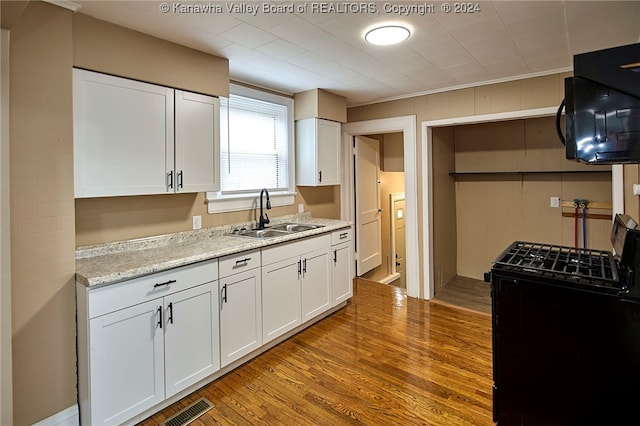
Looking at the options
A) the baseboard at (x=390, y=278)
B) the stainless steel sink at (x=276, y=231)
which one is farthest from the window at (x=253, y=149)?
the baseboard at (x=390, y=278)

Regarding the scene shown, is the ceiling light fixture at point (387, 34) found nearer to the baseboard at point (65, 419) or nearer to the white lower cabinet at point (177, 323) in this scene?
the white lower cabinet at point (177, 323)

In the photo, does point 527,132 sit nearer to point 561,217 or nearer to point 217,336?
point 561,217

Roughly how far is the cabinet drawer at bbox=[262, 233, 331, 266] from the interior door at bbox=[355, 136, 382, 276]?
61.1 inches

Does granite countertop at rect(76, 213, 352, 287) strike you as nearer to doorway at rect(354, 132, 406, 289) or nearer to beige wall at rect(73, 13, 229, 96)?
beige wall at rect(73, 13, 229, 96)

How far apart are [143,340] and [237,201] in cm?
163

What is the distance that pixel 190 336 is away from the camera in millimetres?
2318

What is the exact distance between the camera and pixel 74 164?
2066 mm

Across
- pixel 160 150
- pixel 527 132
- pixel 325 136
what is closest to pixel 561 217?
pixel 527 132

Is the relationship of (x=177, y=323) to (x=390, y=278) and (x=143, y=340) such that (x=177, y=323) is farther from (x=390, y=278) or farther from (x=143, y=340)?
(x=390, y=278)

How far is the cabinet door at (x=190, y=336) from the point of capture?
2.21 metres

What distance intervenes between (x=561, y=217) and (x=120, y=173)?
4705 mm

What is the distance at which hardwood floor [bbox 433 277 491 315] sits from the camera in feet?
13.2

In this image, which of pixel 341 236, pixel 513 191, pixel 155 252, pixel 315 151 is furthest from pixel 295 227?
pixel 513 191

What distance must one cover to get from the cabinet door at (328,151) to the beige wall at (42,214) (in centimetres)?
248
